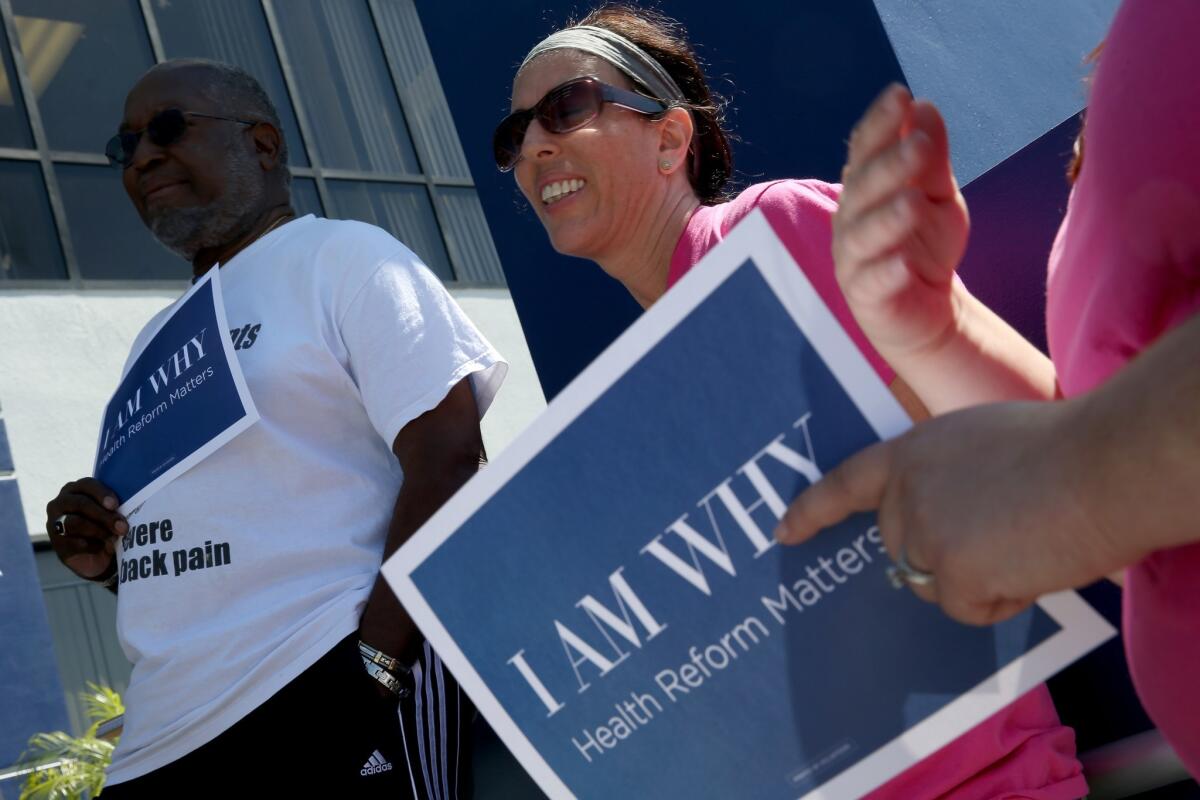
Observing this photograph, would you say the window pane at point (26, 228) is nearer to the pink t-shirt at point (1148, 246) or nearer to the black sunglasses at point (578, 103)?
the black sunglasses at point (578, 103)

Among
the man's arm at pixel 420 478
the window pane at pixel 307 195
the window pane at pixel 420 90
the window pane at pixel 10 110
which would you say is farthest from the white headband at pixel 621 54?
the window pane at pixel 420 90

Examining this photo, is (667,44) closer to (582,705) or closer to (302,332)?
(302,332)

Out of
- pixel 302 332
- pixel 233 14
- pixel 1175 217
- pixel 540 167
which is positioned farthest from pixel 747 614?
pixel 233 14

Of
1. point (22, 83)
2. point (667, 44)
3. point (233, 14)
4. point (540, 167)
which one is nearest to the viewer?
point (540, 167)

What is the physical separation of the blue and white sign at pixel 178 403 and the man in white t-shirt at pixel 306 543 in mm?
39

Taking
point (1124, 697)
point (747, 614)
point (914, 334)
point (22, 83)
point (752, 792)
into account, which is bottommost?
point (1124, 697)

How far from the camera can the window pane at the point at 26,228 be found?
1005 centimetres

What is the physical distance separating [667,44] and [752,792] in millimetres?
1345

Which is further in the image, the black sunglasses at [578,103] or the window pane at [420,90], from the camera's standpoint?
the window pane at [420,90]

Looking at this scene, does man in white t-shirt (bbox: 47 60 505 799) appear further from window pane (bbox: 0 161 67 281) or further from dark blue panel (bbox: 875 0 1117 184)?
window pane (bbox: 0 161 67 281)

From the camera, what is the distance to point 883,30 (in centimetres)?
219

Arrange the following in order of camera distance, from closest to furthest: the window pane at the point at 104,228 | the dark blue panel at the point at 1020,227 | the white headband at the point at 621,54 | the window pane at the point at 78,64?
the dark blue panel at the point at 1020,227
the white headband at the point at 621,54
the window pane at the point at 104,228
the window pane at the point at 78,64

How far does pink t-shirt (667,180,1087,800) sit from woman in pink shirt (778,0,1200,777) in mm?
412

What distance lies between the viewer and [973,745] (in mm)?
1297
